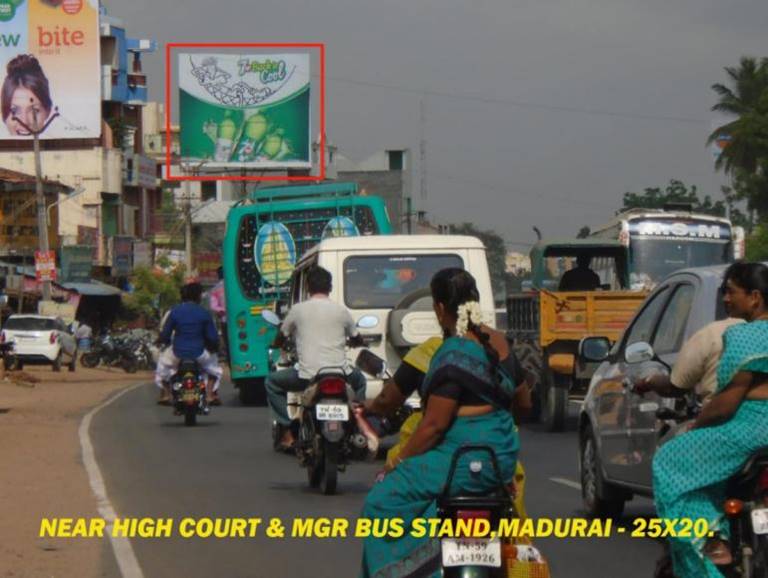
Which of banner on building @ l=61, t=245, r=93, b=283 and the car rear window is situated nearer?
the car rear window

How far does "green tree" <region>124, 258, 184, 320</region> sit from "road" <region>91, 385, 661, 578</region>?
54208 millimetres

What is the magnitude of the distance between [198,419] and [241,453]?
21.0ft

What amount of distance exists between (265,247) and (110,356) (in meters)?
27.9

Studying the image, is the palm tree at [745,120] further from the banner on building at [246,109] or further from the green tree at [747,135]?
the banner on building at [246,109]

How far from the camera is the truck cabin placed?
25.4m

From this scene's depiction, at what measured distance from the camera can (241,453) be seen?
16922 millimetres

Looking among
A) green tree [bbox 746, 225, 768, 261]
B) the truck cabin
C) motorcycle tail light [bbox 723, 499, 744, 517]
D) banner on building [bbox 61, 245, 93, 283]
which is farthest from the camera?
banner on building [bbox 61, 245, 93, 283]

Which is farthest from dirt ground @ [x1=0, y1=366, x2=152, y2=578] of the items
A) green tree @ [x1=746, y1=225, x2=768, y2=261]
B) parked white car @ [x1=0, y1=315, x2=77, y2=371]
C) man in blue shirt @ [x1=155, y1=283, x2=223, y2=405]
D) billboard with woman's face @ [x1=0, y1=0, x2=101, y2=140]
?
billboard with woman's face @ [x1=0, y1=0, x2=101, y2=140]

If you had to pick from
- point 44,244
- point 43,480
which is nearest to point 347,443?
point 43,480

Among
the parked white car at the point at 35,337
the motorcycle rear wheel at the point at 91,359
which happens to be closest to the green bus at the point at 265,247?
the parked white car at the point at 35,337

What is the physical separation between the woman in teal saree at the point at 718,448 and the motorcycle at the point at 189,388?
546 inches

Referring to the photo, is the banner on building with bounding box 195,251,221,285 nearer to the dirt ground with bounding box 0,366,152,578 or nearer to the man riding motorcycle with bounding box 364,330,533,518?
the dirt ground with bounding box 0,366,152,578

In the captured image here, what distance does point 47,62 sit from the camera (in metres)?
78.0

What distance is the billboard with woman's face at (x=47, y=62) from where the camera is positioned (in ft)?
254
